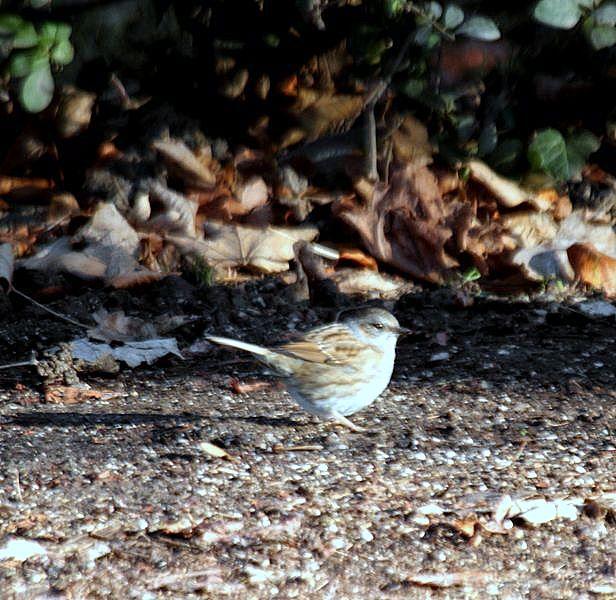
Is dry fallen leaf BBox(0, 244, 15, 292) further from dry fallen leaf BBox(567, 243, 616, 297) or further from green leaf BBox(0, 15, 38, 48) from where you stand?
dry fallen leaf BBox(567, 243, 616, 297)

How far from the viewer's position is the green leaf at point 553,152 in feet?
22.0

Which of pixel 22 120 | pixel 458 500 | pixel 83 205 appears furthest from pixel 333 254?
pixel 458 500

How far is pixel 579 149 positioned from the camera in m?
6.83

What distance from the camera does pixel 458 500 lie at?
434cm

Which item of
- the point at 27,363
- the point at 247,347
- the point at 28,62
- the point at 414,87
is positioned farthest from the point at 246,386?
the point at 414,87

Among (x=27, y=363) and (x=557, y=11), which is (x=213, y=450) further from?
(x=557, y=11)

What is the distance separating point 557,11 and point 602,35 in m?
0.49

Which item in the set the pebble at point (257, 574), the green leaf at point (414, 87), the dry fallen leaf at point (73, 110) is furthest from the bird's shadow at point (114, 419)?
the dry fallen leaf at point (73, 110)

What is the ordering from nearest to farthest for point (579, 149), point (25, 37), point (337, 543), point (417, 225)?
point (337, 543)
point (25, 37)
point (579, 149)
point (417, 225)

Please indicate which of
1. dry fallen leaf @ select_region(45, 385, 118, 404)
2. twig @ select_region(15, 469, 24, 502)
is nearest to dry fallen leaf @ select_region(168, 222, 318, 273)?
dry fallen leaf @ select_region(45, 385, 118, 404)

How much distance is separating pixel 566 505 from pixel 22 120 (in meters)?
4.34

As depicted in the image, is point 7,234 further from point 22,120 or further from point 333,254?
point 333,254

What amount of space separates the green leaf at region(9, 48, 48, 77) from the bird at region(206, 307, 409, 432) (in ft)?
5.95

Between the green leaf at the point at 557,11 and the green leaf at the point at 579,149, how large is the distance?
1.13m
